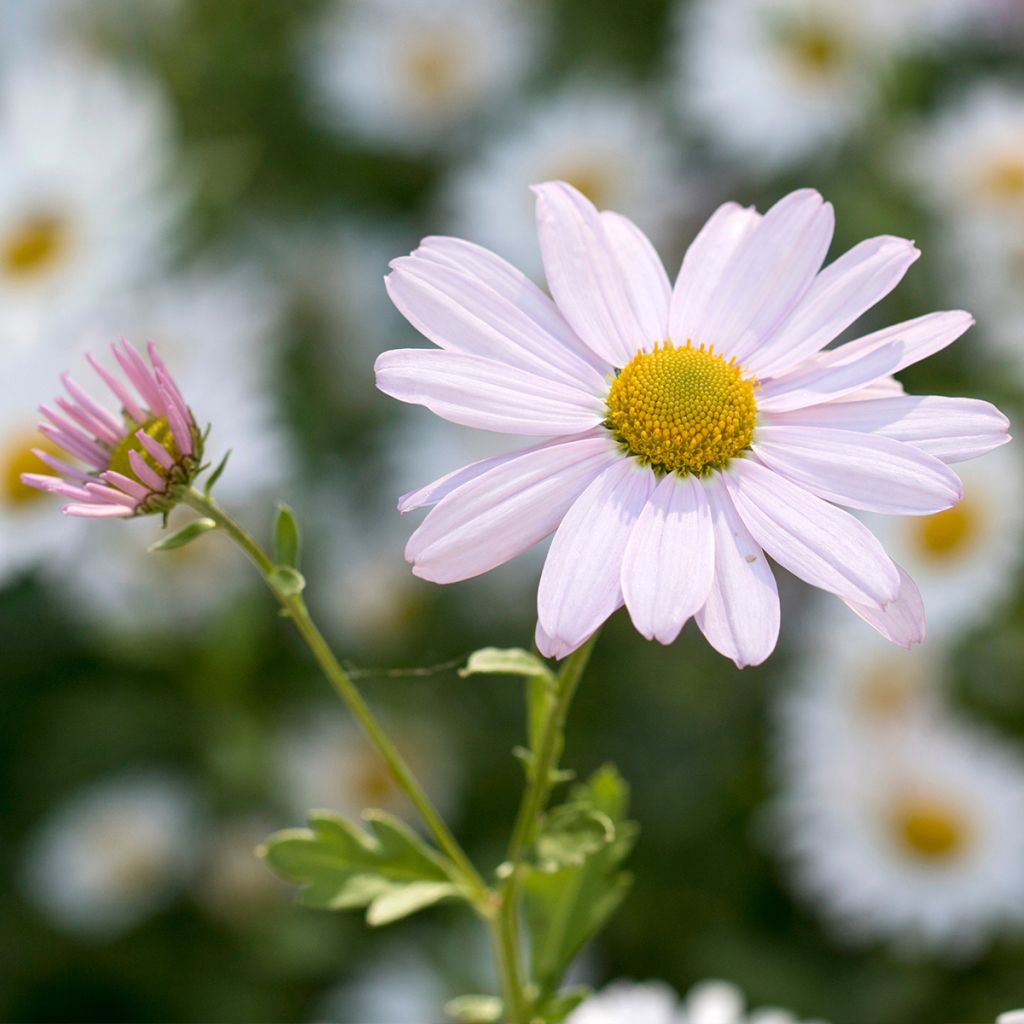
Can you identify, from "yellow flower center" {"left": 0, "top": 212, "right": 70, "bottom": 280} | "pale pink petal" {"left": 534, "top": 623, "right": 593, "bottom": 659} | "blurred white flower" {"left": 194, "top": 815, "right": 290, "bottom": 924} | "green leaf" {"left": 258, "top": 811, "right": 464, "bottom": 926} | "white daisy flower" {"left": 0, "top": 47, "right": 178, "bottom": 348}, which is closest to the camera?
"pale pink petal" {"left": 534, "top": 623, "right": 593, "bottom": 659}

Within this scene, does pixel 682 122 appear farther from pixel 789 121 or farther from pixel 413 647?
pixel 413 647

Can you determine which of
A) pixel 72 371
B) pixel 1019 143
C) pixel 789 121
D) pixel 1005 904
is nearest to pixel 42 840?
pixel 72 371

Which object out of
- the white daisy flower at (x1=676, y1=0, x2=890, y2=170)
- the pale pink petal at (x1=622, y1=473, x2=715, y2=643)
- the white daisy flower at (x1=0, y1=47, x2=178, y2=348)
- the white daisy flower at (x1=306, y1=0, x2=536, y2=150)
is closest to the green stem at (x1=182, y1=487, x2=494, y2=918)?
the pale pink petal at (x1=622, y1=473, x2=715, y2=643)

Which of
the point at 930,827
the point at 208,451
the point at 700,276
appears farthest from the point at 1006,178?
the point at 700,276

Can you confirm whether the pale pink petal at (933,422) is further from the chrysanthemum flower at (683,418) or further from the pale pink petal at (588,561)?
the pale pink petal at (588,561)

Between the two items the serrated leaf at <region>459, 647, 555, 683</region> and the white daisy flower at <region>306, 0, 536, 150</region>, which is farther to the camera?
the white daisy flower at <region>306, 0, 536, 150</region>

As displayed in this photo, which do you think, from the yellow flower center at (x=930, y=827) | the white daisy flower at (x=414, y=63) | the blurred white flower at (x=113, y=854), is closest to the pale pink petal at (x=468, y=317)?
the yellow flower center at (x=930, y=827)

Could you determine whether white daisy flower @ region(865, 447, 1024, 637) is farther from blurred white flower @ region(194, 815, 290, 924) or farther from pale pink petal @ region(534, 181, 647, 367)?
pale pink petal @ region(534, 181, 647, 367)

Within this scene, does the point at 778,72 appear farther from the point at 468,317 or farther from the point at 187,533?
the point at 187,533
